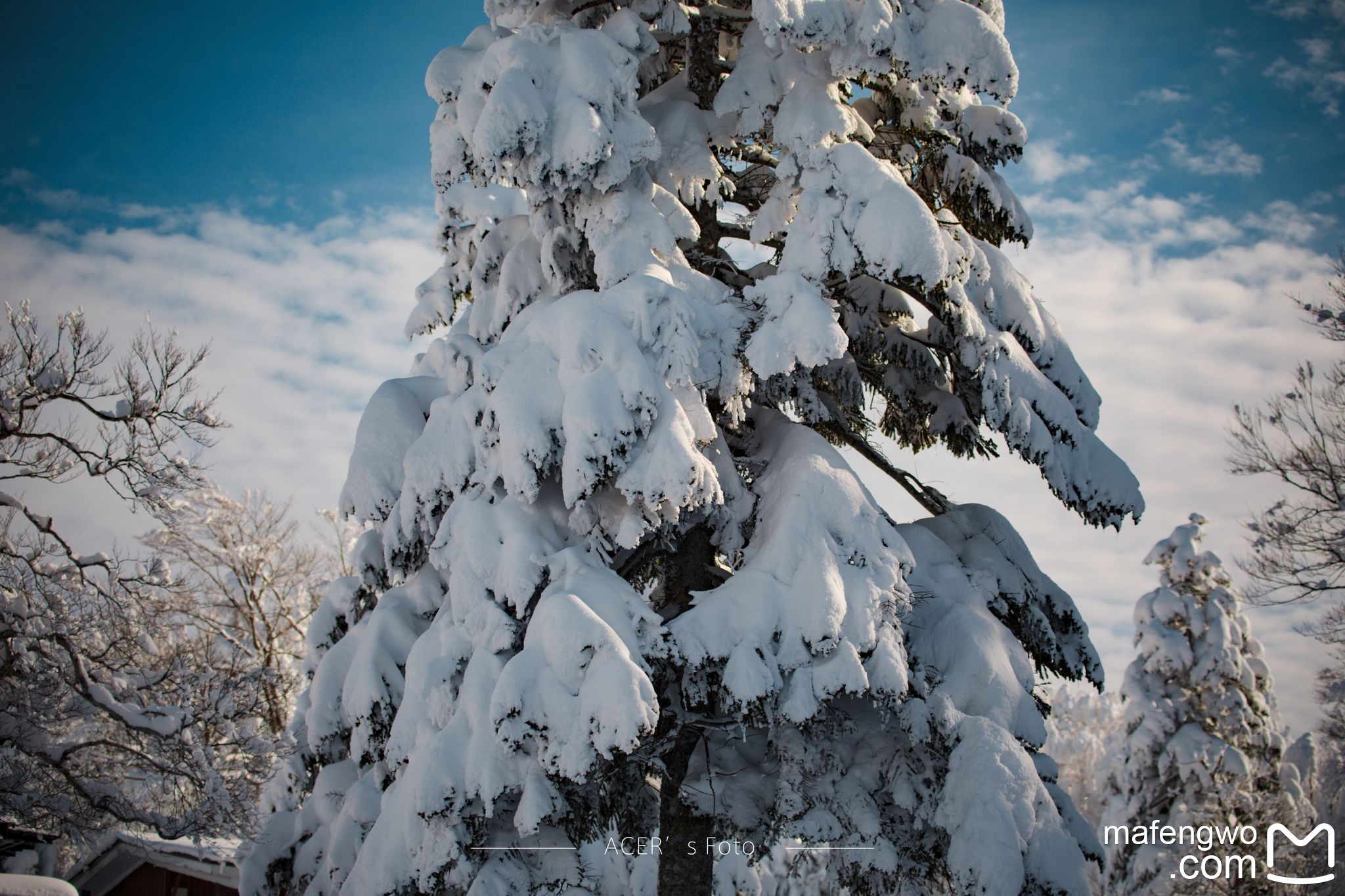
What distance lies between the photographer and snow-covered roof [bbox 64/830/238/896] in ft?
46.0

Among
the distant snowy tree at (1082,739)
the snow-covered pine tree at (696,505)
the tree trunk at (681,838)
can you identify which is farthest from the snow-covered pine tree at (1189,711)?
the distant snowy tree at (1082,739)

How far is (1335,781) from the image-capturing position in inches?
895

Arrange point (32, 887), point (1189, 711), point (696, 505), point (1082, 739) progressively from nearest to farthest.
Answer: point (696, 505), point (32, 887), point (1189, 711), point (1082, 739)

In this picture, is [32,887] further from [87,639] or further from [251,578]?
[251,578]

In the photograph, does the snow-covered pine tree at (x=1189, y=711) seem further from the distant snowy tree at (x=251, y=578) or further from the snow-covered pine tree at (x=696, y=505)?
the distant snowy tree at (x=251, y=578)

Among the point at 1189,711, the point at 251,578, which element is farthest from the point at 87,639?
the point at 1189,711

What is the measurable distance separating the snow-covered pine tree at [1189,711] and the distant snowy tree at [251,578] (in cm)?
1847

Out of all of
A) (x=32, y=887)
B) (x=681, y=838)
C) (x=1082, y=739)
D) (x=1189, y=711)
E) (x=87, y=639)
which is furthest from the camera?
(x=1082, y=739)

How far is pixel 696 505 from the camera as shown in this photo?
216 inches

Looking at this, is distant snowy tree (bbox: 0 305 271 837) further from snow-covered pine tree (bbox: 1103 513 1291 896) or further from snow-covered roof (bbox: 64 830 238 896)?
snow-covered pine tree (bbox: 1103 513 1291 896)

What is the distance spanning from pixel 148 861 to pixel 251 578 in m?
8.30

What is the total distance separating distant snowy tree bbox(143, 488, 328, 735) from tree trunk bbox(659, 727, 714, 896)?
1615cm

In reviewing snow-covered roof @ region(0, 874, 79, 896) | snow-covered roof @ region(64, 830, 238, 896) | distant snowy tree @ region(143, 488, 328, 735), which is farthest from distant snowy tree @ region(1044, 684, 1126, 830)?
snow-covered roof @ region(0, 874, 79, 896)

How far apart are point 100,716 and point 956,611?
11658mm
